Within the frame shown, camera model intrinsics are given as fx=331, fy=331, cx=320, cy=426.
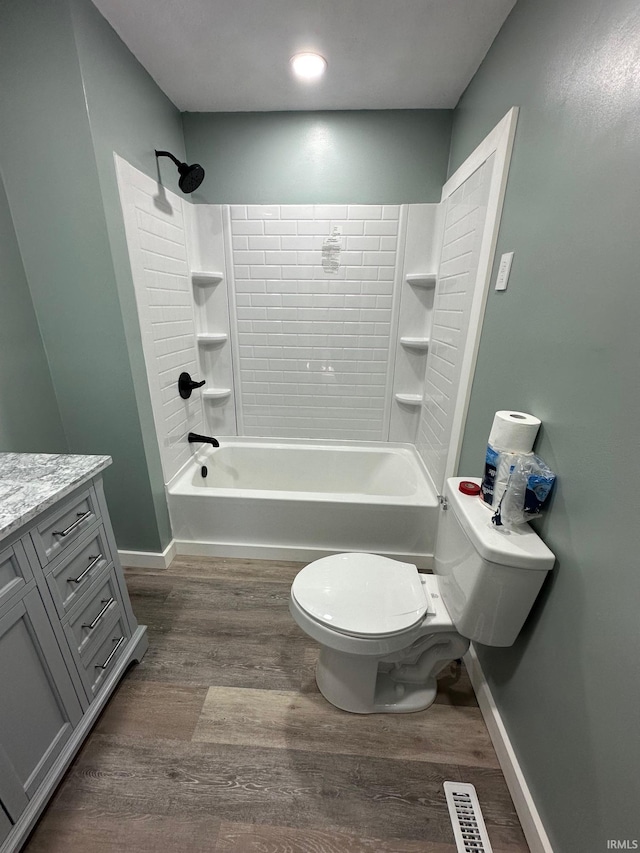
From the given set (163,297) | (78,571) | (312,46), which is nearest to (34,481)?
(78,571)

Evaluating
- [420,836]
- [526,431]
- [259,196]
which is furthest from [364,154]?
[420,836]

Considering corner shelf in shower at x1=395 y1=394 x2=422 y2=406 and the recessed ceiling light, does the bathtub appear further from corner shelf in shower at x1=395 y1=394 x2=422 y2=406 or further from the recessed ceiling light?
the recessed ceiling light

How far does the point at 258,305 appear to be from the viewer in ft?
7.13

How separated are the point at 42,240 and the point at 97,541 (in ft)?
4.01

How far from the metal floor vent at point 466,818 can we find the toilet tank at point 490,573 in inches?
17.8

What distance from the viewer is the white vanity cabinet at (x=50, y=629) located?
2.68 ft

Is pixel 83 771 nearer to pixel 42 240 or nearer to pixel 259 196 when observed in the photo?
pixel 42 240

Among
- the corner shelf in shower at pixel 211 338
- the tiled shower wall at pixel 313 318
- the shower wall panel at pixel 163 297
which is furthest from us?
the corner shelf in shower at pixel 211 338

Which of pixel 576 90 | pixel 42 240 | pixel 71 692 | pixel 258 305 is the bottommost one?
pixel 71 692

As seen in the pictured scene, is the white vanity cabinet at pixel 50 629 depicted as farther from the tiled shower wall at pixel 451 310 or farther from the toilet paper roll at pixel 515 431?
the tiled shower wall at pixel 451 310

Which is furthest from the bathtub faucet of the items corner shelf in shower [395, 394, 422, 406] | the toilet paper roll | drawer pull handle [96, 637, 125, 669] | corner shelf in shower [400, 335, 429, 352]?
the toilet paper roll

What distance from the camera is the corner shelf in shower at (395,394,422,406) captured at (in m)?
2.19

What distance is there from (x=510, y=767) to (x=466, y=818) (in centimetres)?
19

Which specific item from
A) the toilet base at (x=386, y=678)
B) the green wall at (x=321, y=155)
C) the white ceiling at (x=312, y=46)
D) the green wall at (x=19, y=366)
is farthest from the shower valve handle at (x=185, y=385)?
the toilet base at (x=386, y=678)
